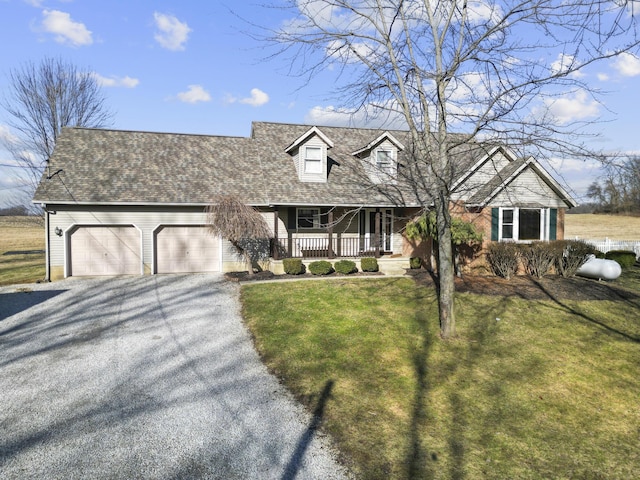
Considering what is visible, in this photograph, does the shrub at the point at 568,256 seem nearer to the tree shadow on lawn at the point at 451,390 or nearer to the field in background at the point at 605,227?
the tree shadow on lawn at the point at 451,390

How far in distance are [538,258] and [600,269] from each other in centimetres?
258

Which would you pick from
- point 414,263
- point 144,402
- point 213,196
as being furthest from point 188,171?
point 144,402

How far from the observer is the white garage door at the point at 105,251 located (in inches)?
656

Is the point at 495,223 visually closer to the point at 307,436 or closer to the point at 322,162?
the point at 322,162

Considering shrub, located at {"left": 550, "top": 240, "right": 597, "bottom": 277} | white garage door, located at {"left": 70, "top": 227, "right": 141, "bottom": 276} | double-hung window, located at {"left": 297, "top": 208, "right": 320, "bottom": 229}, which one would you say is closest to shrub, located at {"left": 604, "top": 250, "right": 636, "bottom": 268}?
shrub, located at {"left": 550, "top": 240, "right": 597, "bottom": 277}

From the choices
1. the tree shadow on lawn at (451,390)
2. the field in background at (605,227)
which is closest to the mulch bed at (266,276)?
the tree shadow on lawn at (451,390)

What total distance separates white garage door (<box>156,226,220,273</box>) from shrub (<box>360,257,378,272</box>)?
6.52m

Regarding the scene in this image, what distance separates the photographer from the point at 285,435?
224 inches

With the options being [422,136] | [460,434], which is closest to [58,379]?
[460,434]

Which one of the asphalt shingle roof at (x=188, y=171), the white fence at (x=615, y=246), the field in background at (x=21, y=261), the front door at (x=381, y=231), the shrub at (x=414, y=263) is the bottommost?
the field in background at (x=21, y=261)

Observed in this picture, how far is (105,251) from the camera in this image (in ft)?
55.6

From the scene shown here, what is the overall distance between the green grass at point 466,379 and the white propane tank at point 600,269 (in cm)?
251

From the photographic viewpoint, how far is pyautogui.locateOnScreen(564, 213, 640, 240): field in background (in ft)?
130

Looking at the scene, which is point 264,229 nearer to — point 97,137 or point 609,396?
point 97,137
